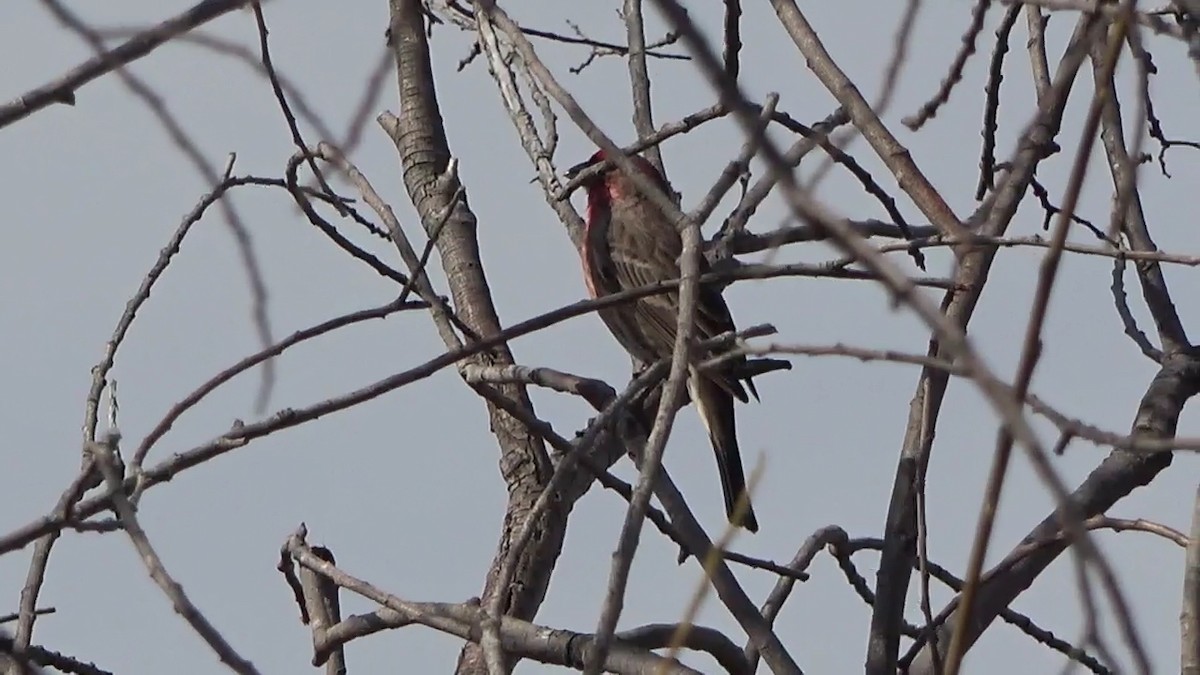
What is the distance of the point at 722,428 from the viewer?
750cm

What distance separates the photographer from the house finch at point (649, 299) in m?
7.30

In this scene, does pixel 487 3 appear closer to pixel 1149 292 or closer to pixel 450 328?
pixel 450 328

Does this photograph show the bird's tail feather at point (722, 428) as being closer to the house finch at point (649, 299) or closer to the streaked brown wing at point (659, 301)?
the house finch at point (649, 299)

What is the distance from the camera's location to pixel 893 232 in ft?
15.0

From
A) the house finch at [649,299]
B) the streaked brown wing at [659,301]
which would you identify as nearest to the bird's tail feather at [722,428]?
the house finch at [649,299]

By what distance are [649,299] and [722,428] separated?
686mm

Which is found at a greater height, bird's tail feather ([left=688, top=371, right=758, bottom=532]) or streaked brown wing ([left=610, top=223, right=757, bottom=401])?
streaked brown wing ([left=610, top=223, right=757, bottom=401])

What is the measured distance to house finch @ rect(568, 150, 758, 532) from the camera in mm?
7297

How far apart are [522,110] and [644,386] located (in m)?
1.55

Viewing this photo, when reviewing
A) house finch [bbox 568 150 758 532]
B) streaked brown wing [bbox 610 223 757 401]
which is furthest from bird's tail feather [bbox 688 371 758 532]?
streaked brown wing [bbox 610 223 757 401]

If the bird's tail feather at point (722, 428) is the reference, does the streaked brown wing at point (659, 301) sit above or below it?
above

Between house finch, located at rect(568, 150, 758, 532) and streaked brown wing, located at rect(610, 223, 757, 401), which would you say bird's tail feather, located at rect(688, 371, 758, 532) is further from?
streaked brown wing, located at rect(610, 223, 757, 401)

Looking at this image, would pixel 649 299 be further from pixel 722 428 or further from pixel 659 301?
pixel 722 428

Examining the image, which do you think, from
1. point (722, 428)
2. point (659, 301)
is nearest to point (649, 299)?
point (659, 301)
